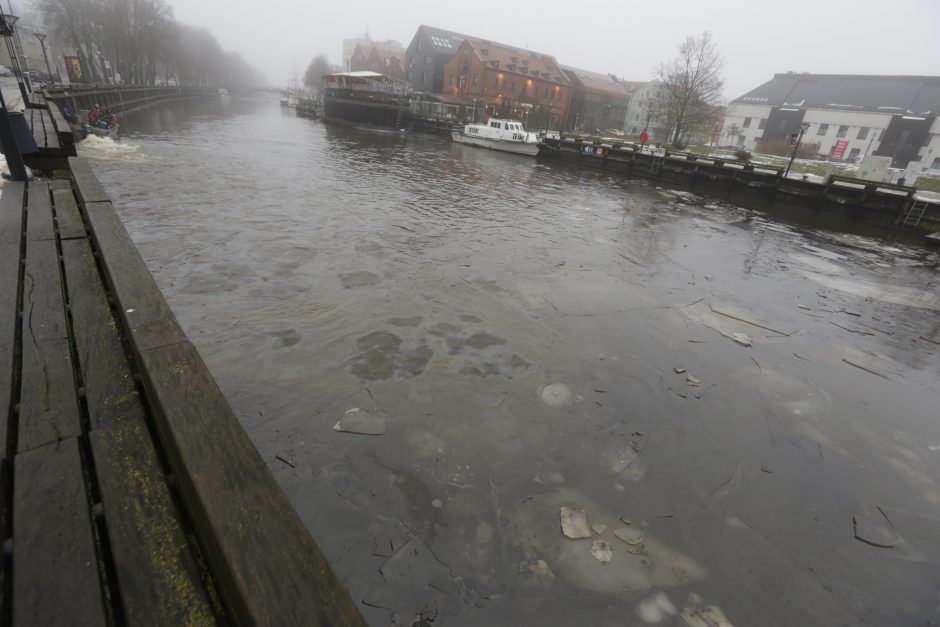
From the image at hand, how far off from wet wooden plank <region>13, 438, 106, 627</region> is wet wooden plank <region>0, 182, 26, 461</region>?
22 centimetres

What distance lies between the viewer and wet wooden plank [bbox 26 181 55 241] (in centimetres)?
459

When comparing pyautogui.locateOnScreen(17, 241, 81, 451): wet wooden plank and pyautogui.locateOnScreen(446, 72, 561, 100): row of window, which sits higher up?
pyautogui.locateOnScreen(446, 72, 561, 100): row of window

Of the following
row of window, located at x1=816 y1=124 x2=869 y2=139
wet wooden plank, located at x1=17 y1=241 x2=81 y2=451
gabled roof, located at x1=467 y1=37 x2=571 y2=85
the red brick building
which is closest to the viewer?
wet wooden plank, located at x1=17 y1=241 x2=81 y2=451

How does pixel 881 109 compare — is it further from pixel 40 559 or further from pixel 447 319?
pixel 40 559

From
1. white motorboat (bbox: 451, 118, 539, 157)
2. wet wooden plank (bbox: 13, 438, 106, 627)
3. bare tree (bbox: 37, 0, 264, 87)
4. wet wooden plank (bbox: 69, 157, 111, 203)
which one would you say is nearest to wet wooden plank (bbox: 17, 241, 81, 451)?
wet wooden plank (bbox: 13, 438, 106, 627)

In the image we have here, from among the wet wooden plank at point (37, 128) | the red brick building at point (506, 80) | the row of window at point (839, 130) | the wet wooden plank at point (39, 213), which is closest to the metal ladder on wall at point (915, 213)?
the wet wooden plank at point (39, 213)

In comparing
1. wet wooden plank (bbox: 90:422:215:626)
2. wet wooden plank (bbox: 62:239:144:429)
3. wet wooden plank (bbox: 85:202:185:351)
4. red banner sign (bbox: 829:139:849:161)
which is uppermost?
red banner sign (bbox: 829:139:849:161)

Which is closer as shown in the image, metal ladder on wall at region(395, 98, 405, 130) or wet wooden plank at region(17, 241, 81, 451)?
wet wooden plank at region(17, 241, 81, 451)

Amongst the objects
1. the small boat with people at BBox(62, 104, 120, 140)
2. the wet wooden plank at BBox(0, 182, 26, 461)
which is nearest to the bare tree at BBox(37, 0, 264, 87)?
the small boat with people at BBox(62, 104, 120, 140)

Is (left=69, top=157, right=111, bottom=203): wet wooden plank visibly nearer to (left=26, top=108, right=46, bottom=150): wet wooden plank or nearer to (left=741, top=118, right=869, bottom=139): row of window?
(left=26, top=108, right=46, bottom=150): wet wooden plank

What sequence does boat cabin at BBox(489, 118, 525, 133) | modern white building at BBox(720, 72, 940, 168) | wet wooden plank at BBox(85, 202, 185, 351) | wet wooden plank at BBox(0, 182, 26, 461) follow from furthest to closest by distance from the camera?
modern white building at BBox(720, 72, 940, 168), boat cabin at BBox(489, 118, 525, 133), wet wooden plank at BBox(85, 202, 185, 351), wet wooden plank at BBox(0, 182, 26, 461)

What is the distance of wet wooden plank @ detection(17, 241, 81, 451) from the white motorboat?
3552 centimetres

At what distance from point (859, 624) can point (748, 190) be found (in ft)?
82.5

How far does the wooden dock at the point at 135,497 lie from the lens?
1567 mm
